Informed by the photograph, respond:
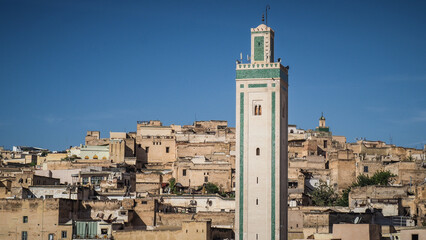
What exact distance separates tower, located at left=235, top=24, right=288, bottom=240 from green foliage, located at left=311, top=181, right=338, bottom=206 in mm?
11357

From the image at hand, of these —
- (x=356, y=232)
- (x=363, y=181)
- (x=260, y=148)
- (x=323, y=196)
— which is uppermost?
(x=260, y=148)

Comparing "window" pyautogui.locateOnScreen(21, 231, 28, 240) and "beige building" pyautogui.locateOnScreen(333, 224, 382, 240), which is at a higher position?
"beige building" pyautogui.locateOnScreen(333, 224, 382, 240)

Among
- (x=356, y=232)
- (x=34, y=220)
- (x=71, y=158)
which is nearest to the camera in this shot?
(x=356, y=232)

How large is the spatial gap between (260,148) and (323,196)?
1309 cm

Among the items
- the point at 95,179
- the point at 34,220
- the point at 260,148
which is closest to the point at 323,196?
the point at 95,179

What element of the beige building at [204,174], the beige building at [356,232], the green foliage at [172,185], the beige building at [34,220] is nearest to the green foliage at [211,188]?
the beige building at [204,174]

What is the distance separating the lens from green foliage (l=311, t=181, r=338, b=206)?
4391cm

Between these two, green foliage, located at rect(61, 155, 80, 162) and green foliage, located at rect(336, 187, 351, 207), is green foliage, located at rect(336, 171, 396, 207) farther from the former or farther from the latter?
green foliage, located at rect(61, 155, 80, 162)

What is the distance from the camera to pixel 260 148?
106 ft

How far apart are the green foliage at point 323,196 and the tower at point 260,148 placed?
11.4 m

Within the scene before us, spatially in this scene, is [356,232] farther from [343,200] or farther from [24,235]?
[343,200]

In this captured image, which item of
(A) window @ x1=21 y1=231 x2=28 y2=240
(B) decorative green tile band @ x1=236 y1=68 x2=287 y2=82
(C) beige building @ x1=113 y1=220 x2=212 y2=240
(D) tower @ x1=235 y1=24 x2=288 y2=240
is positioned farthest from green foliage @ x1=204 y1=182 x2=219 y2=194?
(B) decorative green tile band @ x1=236 y1=68 x2=287 y2=82

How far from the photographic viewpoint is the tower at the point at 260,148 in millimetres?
31906

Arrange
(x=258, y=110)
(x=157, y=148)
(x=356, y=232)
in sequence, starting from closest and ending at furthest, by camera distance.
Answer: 1. (x=356, y=232)
2. (x=258, y=110)
3. (x=157, y=148)
